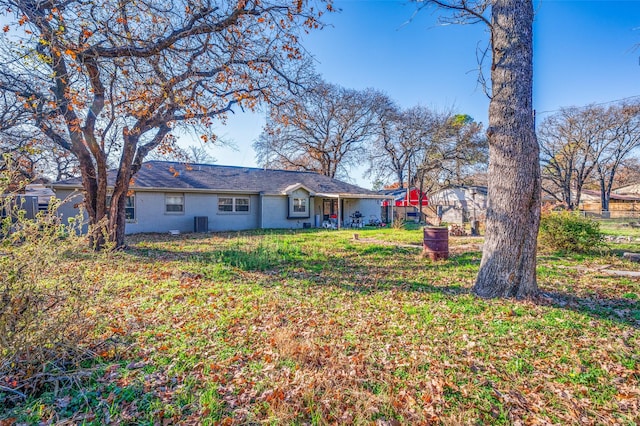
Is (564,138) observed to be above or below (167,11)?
above

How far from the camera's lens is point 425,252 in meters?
8.89

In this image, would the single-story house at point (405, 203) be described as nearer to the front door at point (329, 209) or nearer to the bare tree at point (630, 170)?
the front door at point (329, 209)

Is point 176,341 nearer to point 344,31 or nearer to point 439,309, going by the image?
point 439,309

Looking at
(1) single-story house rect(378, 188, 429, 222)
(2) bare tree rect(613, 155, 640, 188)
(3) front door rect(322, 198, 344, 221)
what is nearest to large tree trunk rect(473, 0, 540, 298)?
(3) front door rect(322, 198, 344, 221)

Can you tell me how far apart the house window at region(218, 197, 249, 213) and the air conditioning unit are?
123cm

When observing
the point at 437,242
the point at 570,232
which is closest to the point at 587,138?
the point at 570,232

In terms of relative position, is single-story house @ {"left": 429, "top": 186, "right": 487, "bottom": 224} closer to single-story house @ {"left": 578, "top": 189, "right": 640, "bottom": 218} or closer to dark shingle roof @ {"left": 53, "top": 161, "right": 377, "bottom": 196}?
dark shingle roof @ {"left": 53, "top": 161, "right": 377, "bottom": 196}

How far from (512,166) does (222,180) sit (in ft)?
52.9

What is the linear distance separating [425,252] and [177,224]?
12.8 m

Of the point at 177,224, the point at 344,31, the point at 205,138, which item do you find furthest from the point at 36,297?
the point at 177,224

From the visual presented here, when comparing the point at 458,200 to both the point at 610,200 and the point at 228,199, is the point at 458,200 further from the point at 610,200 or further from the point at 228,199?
the point at 228,199

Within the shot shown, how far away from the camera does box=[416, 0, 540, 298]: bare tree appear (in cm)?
496

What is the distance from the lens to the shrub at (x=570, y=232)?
9.18m

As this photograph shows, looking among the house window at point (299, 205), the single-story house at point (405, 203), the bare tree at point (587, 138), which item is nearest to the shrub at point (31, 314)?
the house window at point (299, 205)
